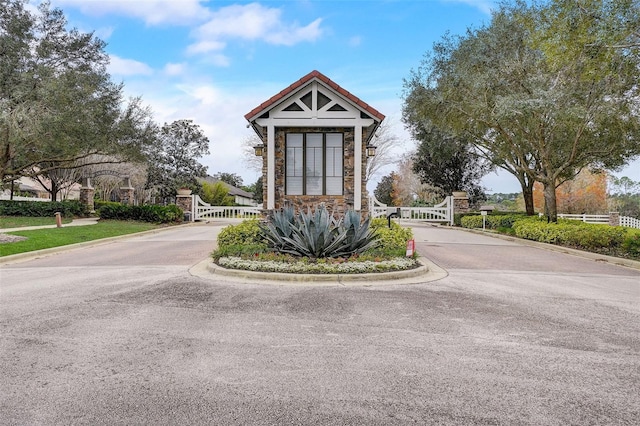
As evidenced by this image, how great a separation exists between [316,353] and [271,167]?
941 cm

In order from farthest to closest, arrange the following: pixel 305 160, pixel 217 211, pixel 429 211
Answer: pixel 217 211
pixel 429 211
pixel 305 160

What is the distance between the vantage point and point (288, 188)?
13.2 m

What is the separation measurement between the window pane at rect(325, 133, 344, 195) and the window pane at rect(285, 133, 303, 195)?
88 centimetres

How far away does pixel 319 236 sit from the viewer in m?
8.68

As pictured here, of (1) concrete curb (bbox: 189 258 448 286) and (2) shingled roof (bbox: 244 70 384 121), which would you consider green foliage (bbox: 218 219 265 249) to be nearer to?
(1) concrete curb (bbox: 189 258 448 286)

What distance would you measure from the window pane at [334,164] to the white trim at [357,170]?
1.54ft

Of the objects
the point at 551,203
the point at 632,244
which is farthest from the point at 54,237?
the point at 551,203

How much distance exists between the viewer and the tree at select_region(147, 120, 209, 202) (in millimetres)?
35031

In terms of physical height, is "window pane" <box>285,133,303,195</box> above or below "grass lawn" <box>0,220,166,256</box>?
above

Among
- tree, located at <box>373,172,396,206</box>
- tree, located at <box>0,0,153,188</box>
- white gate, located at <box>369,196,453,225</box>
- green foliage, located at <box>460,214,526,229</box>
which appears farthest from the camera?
tree, located at <box>373,172,396,206</box>

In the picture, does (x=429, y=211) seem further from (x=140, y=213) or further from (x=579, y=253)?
(x=140, y=213)

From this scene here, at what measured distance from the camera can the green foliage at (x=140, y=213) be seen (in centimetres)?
2320

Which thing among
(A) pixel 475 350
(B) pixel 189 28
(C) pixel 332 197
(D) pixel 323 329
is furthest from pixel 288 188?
(A) pixel 475 350

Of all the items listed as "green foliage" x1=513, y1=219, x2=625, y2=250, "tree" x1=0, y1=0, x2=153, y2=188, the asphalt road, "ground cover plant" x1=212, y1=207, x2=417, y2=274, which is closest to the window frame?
"ground cover plant" x1=212, y1=207, x2=417, y2=274
